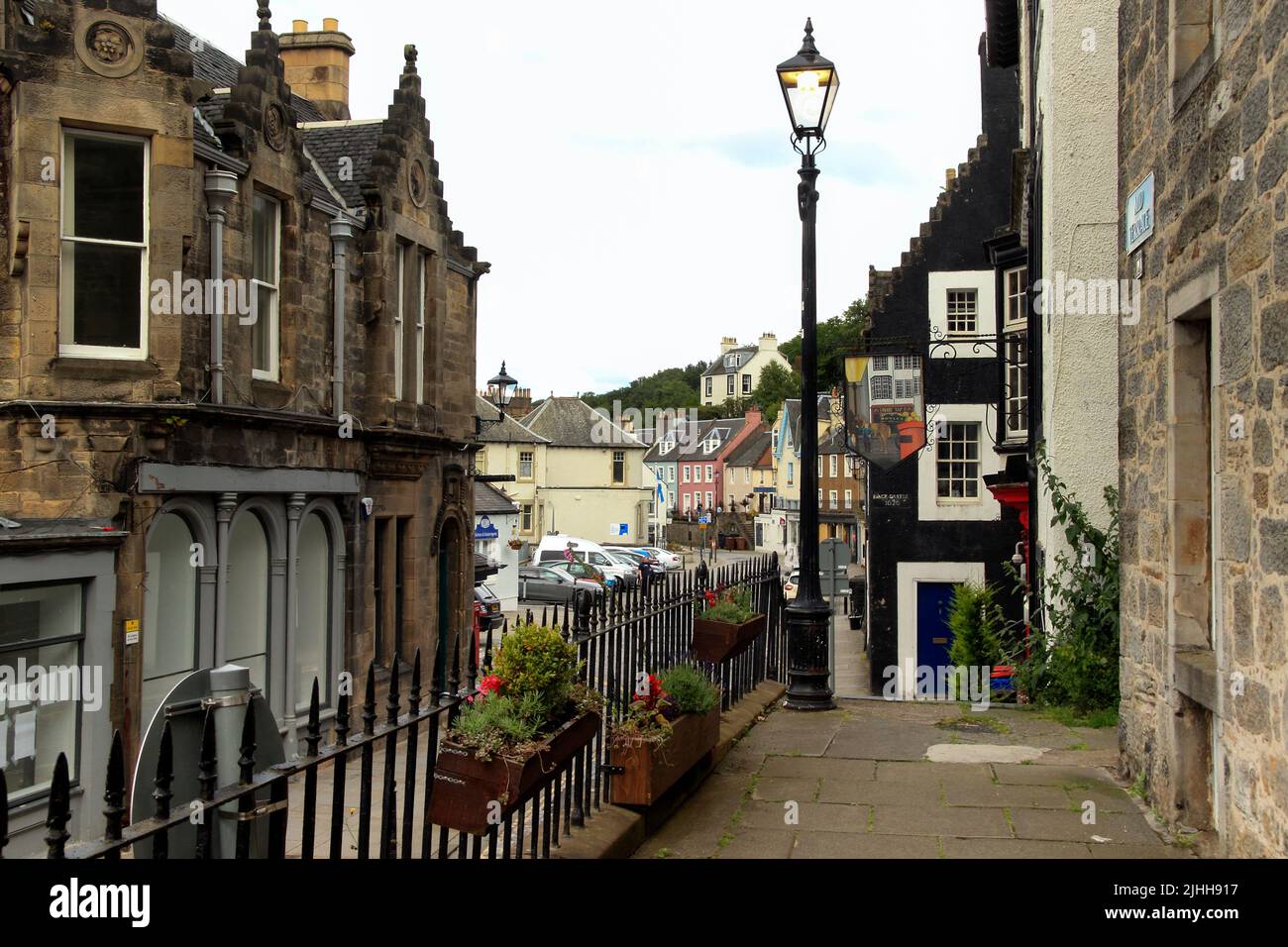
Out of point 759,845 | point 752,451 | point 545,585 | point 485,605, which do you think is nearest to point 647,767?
point 759,845

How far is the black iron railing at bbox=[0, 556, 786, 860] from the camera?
11.2 ft

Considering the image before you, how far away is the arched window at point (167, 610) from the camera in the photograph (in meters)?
14.0

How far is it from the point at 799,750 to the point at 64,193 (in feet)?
33.1

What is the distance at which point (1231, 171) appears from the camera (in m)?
5.67

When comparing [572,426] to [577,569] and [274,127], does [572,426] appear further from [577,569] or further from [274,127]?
[274,127]

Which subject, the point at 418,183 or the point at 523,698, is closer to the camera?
the point at 523,698

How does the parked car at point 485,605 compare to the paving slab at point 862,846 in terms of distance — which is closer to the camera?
the paving slab at point 862,846

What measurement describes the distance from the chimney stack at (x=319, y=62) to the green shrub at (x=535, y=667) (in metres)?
19.9

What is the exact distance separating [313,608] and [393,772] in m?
13.5

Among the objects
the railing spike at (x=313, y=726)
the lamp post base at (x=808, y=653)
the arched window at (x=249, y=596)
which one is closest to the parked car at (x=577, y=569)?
the arched window at (x=249, y=596)

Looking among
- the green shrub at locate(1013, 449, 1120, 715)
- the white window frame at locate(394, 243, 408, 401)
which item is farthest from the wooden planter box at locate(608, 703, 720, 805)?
the white window frame at locate(394, 243, 408, 401)

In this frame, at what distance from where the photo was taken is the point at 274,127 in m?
16.2

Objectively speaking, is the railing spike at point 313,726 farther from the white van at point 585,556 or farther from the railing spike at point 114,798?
the white van at point 585,556
